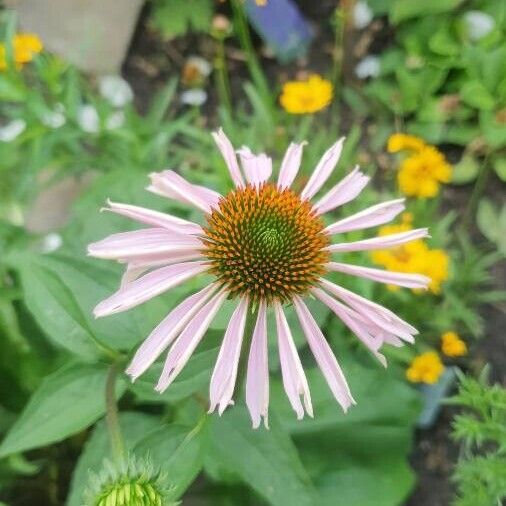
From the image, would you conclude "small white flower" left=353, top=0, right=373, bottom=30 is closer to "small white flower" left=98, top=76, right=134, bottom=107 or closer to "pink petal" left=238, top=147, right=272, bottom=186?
"small white flower" left=98, top=76, right=134, bottom=107

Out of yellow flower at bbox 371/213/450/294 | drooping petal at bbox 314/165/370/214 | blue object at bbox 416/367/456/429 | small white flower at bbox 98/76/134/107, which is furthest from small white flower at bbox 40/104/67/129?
blue object at bbox 416/367/456/429

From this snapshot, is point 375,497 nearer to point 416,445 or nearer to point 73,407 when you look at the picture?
point 416,445

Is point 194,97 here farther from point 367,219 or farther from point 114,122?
point 367,219

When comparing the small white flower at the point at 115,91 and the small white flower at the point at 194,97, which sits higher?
the small white flower at the point at 115,91

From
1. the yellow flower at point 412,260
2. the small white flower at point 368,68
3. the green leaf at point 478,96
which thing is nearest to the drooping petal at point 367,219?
the yellow flower at point 412,260

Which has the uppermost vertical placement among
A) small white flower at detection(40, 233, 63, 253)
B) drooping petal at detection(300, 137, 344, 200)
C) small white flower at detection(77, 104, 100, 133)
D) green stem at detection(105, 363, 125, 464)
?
drooping petal at detection(300, 137, 344, 200)

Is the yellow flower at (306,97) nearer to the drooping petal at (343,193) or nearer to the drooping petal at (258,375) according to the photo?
the drooping petal at (343,193)
